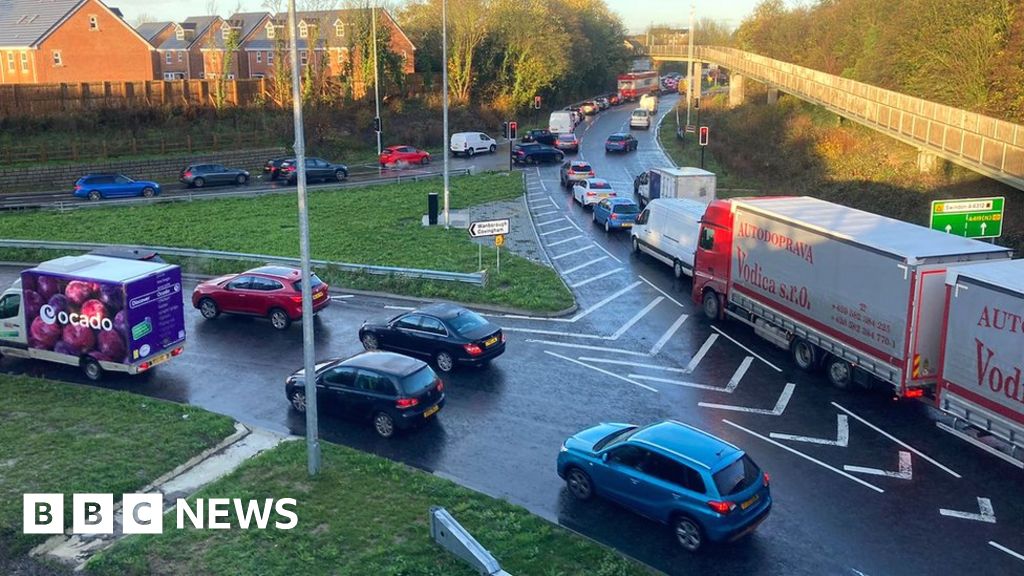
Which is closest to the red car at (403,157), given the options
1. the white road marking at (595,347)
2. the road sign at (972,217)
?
the white road marking at (595,347)

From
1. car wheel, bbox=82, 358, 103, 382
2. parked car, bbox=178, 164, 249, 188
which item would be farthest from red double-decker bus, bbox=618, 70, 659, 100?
car wheel, bbox=82, 358, 103, 382

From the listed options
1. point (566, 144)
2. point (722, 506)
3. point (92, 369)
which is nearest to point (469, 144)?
point (566, 144)

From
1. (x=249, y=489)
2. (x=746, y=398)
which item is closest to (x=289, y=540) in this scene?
(x=249, y=489)

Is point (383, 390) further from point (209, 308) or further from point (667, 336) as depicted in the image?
point (209, 308)

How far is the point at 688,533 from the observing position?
12.0m

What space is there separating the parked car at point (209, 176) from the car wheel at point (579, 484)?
38805mm

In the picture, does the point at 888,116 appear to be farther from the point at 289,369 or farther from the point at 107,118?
the point at 107,118

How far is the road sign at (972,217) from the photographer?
21.1 metres

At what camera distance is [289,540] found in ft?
38.9

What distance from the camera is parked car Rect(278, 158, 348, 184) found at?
47812 millimetres

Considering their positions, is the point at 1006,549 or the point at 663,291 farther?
the point at 663,291

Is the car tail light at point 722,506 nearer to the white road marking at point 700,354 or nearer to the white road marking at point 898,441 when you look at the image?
the white road marking at point 898,441

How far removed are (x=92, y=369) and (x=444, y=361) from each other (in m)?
7.68

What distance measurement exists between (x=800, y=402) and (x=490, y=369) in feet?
21.9
